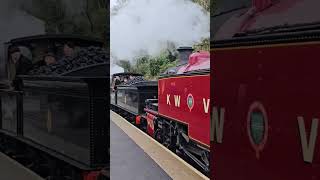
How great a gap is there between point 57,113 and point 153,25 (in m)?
1.10

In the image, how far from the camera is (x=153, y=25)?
1733 millimetres

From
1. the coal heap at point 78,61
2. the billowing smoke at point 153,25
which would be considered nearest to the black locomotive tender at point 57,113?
the coal heap at point 78,61

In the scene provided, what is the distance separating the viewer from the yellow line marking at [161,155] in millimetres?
1650

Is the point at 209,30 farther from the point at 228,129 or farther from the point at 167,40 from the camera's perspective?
the point at 228,129

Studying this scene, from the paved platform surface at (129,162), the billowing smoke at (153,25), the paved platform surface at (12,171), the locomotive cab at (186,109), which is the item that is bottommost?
the paved platform surface at (12,171)

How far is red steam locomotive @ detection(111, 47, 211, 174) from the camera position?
157cm

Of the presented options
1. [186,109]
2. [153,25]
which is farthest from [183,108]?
[153,25]

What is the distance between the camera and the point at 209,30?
4.99 ft

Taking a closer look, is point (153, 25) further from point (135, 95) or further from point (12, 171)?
point (12, 171)

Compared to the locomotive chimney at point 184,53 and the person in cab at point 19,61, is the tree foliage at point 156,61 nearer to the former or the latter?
the locomotive chimney at point 184,53

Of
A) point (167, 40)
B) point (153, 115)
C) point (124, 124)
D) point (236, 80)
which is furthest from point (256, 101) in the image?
point (124, 124)

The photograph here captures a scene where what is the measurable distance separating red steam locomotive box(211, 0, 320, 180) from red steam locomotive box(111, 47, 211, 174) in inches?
3.4

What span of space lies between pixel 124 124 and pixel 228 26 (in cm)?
85

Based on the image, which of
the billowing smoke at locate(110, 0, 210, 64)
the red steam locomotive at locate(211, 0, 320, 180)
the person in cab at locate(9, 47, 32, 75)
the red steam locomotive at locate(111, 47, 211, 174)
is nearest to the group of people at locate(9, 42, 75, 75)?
the person in cab at locate(9, 47, 32, 75)
